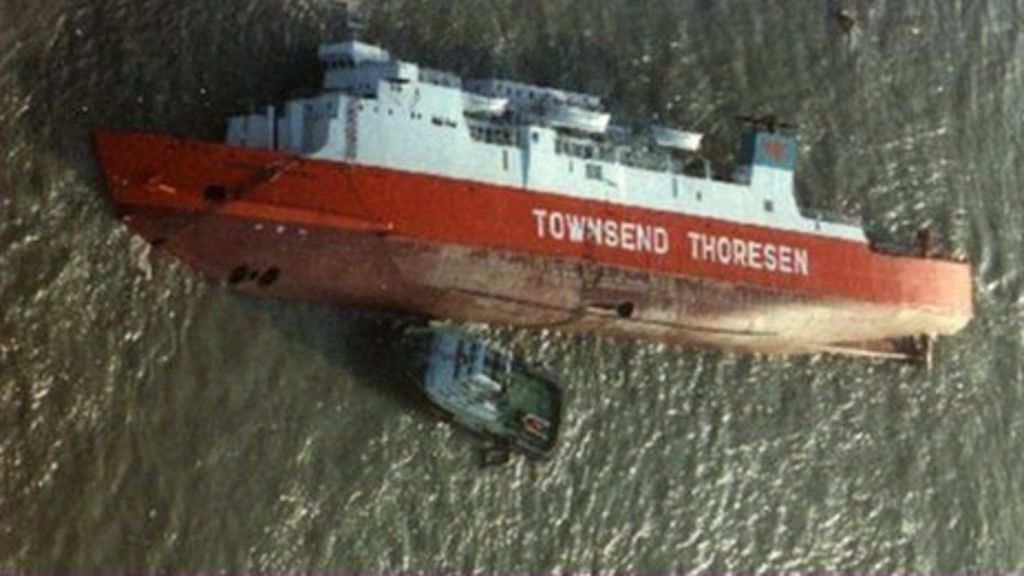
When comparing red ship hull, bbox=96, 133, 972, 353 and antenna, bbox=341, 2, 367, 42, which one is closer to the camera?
red ship hull, bbox=96, 133, 972, 353

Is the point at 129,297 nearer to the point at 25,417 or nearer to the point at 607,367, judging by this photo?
the point at 25,417

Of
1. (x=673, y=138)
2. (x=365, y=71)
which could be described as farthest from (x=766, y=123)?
(x=365, y=71)

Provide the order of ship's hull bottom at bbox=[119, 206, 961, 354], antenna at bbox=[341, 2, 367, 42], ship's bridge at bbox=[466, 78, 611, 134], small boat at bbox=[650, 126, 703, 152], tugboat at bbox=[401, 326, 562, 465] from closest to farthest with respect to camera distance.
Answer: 1. ship's hull bottom at bbox=[119, 206, 961, 354]
2. tugboat at bbox=[401, 326, 562, 465]
3. ship's bridge at bbox=[466, 78, 611, 134]
4. antenna at bbox=[341, 2, 367, 42]
5. small boat at bbox=[650, 126, 703, 152]

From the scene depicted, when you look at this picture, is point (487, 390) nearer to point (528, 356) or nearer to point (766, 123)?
point (528, 356)

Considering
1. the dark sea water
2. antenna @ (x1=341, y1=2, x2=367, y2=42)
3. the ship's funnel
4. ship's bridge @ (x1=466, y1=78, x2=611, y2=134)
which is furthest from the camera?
the ship's funnel

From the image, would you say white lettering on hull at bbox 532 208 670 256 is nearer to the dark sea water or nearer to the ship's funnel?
the dark sea water

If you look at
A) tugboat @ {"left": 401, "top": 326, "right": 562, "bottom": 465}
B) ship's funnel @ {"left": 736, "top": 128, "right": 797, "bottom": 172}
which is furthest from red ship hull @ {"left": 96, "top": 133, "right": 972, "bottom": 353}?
ship's funnel @ {"left": 736, "top": 128, "right": 797, "bottom": 172}
